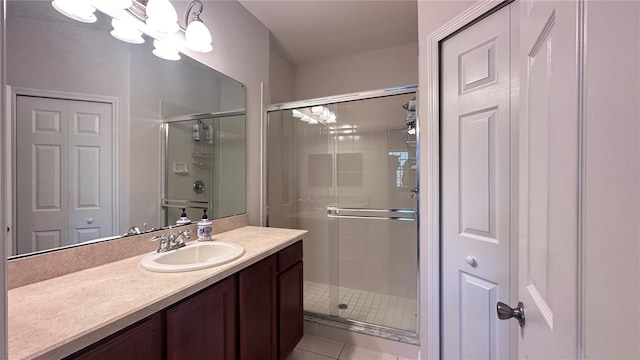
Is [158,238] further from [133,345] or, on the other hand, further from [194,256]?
[133,345]

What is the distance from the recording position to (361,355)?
5.88 feet

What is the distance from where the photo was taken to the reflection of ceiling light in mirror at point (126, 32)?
3.85 feet

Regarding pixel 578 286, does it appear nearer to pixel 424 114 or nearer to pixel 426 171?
pixel 426 171

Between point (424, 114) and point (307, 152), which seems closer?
point (424, 114)

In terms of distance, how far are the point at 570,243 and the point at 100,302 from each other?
117 centimetres

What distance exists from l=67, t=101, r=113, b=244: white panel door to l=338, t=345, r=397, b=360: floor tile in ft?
5.54

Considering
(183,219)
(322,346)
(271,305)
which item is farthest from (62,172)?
(322,346)

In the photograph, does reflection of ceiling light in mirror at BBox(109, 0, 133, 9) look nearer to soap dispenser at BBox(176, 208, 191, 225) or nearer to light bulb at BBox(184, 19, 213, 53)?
light bulb at BBox(184, 19, 213, 53)

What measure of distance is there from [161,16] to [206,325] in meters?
1.52

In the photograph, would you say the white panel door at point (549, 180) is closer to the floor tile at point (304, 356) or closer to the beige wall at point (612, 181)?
the beige wall at point (612, 181)

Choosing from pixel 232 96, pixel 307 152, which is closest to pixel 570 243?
pixel 232 96

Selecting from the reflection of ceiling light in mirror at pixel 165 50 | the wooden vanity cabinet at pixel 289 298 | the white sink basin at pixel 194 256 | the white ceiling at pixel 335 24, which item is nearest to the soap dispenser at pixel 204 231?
the white sink basin at pixel 194 256

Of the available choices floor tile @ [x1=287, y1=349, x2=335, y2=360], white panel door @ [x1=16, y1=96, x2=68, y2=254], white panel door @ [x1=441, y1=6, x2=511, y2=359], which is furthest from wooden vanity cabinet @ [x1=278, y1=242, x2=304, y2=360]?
white panel door @ [x1=16, y1=96, x2=68, y2=254]

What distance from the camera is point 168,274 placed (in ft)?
3.29
